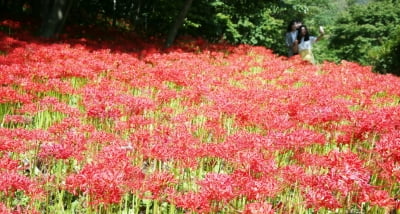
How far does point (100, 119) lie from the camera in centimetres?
653

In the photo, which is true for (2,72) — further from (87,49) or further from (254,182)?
(254,182)

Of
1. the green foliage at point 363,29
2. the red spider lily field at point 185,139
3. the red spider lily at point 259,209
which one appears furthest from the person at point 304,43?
the green foliage at point 363,29

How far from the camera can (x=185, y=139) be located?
5074mm

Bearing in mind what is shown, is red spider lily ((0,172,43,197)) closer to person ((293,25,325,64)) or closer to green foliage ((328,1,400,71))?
person ((293,25,325,64))

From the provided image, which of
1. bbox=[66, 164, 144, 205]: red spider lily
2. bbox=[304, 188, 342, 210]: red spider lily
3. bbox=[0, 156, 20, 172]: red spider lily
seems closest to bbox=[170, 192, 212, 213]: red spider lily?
bbox=[66, 164, 144, 205]: red spider lily

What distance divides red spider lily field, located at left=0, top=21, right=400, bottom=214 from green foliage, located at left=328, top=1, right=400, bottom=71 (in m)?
32.1

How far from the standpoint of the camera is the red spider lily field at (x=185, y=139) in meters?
3.93

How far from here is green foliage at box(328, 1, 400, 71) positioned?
41531mm

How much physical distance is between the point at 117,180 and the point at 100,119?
9.69ft

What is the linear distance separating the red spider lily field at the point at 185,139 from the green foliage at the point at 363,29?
3213 centimetres

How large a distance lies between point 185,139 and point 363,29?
4137 cm

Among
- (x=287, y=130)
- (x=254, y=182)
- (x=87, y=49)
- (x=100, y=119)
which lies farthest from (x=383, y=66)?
(x=254, y=182)

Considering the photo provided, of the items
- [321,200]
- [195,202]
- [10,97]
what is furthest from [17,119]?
[321,200]

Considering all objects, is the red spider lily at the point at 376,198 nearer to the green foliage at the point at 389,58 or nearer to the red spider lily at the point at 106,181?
the red spider lily at the point at 106,181
